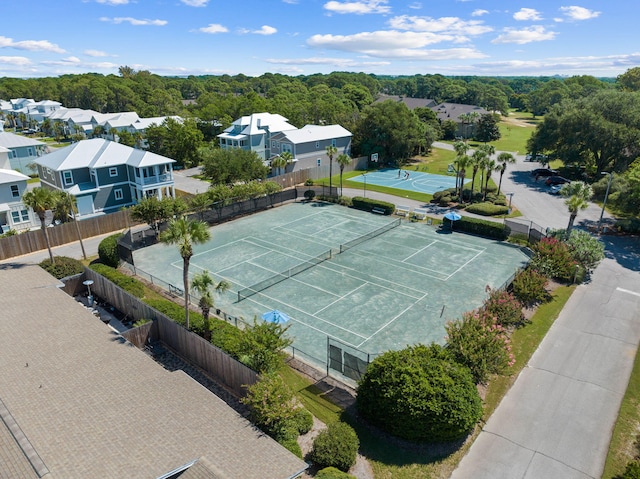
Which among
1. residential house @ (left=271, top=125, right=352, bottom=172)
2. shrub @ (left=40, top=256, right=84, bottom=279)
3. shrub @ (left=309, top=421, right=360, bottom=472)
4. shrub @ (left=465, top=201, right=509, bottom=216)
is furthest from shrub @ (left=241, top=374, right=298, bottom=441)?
residential house @ (left=271, top=125, right=352, bottom=172)

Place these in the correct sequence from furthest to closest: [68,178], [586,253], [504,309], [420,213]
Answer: [420,213], [68,178], [586,253], [504,309]

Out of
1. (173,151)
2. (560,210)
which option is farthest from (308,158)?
(560,210)

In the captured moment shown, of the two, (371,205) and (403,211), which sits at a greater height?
(371,205)

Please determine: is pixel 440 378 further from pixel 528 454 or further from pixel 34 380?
pixel 34 380

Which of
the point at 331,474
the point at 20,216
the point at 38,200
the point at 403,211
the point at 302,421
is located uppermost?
the point at 38,200

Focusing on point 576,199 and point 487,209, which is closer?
point 576,199

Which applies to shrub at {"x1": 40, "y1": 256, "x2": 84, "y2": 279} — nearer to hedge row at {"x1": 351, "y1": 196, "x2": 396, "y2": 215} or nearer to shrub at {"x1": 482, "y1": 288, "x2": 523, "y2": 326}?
shrub at {"x1": 482, "y1": 288, "x2": 523, "y2": 326}

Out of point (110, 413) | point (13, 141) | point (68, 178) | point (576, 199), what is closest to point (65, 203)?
point (68, 178)

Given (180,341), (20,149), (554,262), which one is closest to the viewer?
(180,341)

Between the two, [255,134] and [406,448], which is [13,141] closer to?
[255,134]
